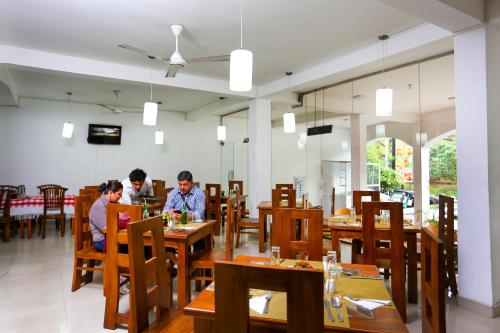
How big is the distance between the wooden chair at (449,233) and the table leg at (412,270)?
280 millimetres

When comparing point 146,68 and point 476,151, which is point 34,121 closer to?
point 146,68

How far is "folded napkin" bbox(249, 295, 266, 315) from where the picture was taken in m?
1.30

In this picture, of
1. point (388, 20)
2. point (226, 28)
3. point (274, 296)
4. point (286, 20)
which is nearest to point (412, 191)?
point (388, 20)

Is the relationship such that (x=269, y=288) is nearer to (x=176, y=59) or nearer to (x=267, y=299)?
(x=267, y=299)

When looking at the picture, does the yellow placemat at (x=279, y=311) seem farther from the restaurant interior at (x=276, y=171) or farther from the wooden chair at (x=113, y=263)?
the wooden chair at (x=113, y=263)

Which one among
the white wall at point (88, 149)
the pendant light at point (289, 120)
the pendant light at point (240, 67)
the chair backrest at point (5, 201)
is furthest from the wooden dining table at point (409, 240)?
the white wall at point (88, 149)

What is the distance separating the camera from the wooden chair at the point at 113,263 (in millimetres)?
2361

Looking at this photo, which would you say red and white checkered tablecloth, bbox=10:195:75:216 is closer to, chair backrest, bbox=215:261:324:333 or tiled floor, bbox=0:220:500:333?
tiled floor, bbox=0:220:500:333

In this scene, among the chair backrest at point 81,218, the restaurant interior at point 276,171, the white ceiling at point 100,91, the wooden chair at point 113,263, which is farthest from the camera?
the white ceiling at point 100,91

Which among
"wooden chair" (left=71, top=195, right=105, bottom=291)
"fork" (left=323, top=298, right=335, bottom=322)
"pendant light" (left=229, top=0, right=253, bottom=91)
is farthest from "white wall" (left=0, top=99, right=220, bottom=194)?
"fork" (left=323, top=298, right=335, bottom=322)

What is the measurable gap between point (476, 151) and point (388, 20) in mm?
1715

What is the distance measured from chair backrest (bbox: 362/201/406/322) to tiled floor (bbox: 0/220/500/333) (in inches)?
11.1

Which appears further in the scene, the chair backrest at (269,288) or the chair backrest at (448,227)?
the chair backrest at (448,227)

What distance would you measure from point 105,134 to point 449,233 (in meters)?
7.54
